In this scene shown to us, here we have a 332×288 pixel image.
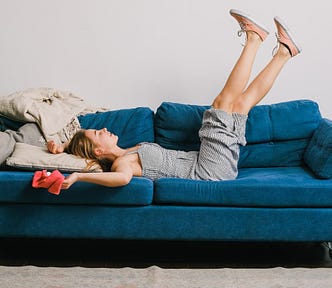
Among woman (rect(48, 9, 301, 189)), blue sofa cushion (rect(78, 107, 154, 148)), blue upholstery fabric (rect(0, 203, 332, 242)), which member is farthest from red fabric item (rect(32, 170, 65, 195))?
blue sofa cushion (rect(78, 107, 154, 148))

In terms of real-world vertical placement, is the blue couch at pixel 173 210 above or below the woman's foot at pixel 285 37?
below

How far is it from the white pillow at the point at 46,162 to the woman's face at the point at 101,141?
12cm

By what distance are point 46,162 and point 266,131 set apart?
1.26 m

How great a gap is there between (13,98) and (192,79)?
1.11m

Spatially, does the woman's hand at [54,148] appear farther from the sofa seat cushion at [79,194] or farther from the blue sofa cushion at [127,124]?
the blue sofa cushion at [127,124]

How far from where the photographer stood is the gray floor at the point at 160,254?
2725 mm

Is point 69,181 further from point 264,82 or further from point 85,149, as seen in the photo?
point 264,82

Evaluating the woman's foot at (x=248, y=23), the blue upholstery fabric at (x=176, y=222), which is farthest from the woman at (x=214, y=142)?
the blue upholstery fabric at (x=176, y=222)

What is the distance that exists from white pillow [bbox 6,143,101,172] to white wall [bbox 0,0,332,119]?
90cm

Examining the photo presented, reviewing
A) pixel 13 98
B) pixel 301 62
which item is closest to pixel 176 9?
pixel 301 62

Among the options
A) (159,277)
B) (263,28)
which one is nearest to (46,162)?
(159,277)

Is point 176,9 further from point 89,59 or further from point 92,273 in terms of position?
point 92,273

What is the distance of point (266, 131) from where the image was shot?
3.18 m

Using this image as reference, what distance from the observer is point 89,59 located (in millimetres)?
3547
